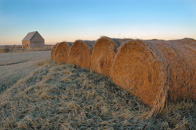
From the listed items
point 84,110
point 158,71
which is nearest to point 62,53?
point 84,110

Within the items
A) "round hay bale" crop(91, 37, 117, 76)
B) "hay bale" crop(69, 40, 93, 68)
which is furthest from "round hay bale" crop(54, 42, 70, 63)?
"round hay bale" crop(91, 37, 117, 76)

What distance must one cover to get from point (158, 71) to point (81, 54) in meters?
4.27

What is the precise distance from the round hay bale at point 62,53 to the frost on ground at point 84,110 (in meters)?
4.05

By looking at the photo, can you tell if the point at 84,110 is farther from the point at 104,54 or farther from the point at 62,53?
the point at 62,53

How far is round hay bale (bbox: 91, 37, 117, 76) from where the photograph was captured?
4.96 meters

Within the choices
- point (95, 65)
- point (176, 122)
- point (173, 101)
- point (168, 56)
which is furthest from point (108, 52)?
point (176, 122)

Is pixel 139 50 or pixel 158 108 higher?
pixel 139 50

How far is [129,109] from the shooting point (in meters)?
3.06

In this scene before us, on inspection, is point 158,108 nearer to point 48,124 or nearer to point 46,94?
point 48,124

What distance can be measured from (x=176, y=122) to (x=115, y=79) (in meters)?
2.11

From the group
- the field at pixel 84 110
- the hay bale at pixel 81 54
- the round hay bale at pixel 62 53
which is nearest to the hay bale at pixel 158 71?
the field at pixel 84 110

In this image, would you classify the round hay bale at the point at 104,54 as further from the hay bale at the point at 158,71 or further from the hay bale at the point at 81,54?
the hay bale at the point at 158,71

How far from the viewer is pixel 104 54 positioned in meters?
5.36

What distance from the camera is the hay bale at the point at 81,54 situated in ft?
21.2
